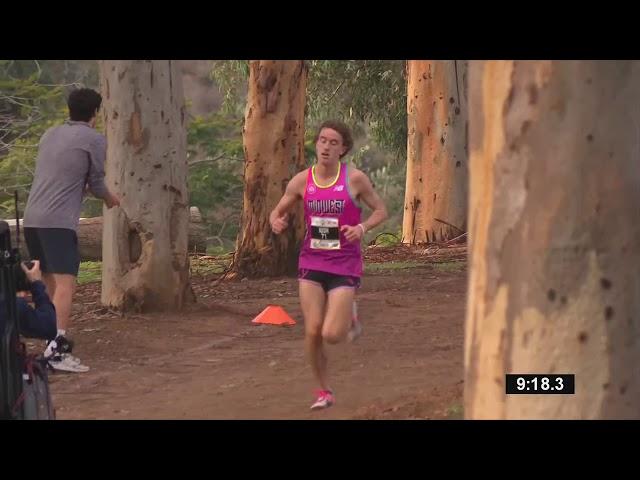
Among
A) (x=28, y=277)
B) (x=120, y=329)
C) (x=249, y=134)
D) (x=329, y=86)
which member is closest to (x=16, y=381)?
(x=28, y=277)

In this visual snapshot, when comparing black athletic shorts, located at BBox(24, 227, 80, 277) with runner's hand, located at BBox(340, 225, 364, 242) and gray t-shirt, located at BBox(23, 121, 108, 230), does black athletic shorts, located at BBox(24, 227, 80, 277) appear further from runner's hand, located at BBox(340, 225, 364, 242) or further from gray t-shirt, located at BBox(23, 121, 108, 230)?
runner's hand, located at BBox(340, 225, 364, 242)

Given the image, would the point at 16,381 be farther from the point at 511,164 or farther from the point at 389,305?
the point at 389,305

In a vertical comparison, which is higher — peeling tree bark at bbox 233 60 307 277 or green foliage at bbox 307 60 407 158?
green foliage at bbox 307 60 407 158

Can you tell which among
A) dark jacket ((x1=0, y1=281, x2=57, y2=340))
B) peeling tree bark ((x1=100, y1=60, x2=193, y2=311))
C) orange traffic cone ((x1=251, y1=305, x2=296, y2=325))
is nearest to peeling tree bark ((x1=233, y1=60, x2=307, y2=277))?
orange traffic cone ((x1=251, y1=305, x2=296, y2=325))

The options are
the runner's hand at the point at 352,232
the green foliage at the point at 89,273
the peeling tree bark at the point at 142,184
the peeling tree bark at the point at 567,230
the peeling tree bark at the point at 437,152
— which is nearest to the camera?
the peeling tree bark at the point at 567,230

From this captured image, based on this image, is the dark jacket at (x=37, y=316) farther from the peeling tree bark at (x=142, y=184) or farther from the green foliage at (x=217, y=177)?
the green foliage at (x=217, y=177)

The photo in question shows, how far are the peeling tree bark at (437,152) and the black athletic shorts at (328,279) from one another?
1274 centimetres

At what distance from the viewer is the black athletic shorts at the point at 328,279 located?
8.34 m

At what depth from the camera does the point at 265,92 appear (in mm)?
15578

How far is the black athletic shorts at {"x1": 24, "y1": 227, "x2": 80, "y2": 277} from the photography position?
9875 millimetres

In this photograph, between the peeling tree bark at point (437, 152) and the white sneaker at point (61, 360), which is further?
the peeling tree bark at point (437, 152)

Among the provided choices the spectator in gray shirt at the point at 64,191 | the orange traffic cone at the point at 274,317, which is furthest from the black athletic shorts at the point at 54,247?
the orange traffic cone at the point at 274,317

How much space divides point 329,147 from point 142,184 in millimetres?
4369

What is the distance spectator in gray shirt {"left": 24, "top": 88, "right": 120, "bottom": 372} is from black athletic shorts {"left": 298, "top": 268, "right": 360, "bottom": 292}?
2.27 metres
